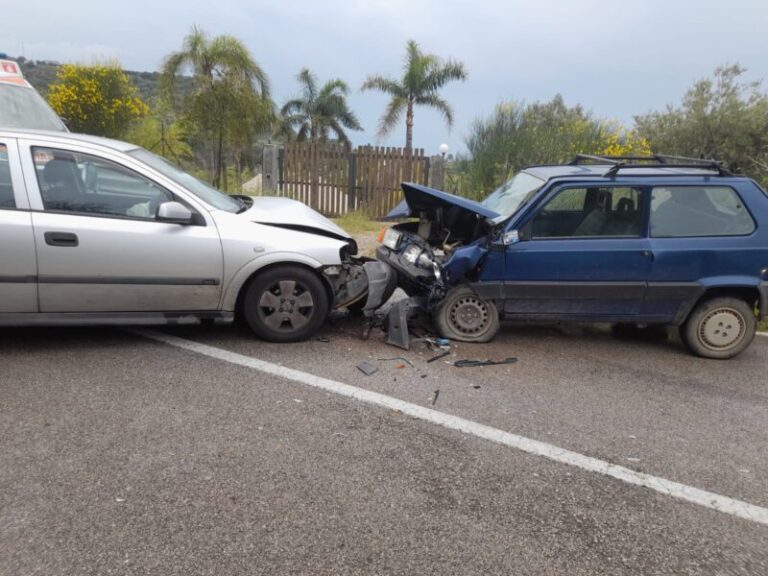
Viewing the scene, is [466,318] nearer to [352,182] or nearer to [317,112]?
[352,182]

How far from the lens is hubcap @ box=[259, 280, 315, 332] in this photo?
4.88 m

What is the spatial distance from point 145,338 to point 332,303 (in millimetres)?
1660

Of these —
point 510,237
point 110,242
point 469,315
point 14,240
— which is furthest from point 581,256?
point 14,240

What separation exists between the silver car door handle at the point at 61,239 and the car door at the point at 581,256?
3.49 metres

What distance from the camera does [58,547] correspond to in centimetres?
247

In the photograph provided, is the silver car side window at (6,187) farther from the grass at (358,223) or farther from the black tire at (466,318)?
the grass at (358,223)

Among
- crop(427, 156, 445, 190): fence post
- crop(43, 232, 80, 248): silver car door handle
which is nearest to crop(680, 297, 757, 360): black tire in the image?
crop(43, 232, 80, 248): silver car door handle

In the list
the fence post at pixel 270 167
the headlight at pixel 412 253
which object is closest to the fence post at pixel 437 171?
the fence post at pixel 270 167

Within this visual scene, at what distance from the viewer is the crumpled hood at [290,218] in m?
4.99

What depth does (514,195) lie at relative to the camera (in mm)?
5664

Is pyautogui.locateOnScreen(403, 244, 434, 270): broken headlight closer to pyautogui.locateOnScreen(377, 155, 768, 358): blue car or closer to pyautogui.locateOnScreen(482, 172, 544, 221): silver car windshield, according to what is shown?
pyautogui.locateOnScreen(377, 155, 768, 358): blue car

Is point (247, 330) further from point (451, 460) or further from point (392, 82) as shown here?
point (392, 82)

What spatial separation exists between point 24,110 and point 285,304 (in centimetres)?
608

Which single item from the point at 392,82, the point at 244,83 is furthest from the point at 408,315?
the point at 392,82
